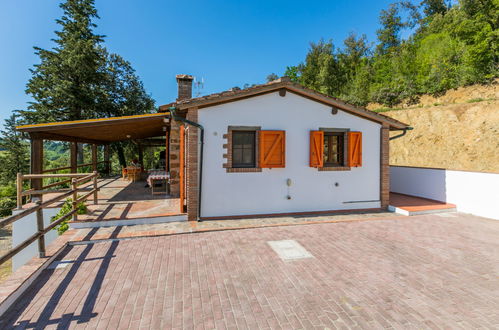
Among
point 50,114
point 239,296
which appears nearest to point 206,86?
point 239,296

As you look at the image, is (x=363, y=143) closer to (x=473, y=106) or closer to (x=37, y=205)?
(x=37, y=205)

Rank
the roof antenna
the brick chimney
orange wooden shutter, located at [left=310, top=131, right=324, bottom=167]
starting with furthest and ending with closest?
the roof antenna, the brick chimney, orange wooden shutter, located at [left=310, top=131, right=324, bottom=167]

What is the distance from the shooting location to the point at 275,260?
4.46m

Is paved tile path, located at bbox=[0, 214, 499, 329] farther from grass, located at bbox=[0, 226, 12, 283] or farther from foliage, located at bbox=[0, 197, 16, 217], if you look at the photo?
foliage, located at bbox=[0, 197, 16, 217]

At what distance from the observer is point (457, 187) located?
8.39 m

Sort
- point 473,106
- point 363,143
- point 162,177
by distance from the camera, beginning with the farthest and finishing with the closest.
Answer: point 473,106, point 162,177, point 363,143

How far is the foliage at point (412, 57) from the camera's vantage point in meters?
20.7

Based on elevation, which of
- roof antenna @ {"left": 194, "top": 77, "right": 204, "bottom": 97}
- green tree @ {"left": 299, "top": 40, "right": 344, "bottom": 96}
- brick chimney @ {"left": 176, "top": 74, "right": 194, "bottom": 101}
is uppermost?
green tree @ {"left": 299, "top": 40, "right": 344, "bottom": 96}

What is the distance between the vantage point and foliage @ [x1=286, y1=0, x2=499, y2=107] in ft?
67.9

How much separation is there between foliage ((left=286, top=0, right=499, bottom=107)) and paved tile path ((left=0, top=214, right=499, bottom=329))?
22654mm

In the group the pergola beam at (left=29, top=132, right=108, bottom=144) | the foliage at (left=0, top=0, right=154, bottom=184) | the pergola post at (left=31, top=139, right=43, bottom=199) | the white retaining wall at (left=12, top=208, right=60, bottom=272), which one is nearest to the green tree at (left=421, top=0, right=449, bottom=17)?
the foliage at (left=0, top=0, right=154, bottom=184)

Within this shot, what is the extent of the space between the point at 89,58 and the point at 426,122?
2821 cm

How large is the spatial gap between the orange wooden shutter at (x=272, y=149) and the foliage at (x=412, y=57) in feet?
73.9

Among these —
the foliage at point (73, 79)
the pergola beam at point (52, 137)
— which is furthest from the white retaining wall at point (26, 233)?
the foliage at point (73, 79)
